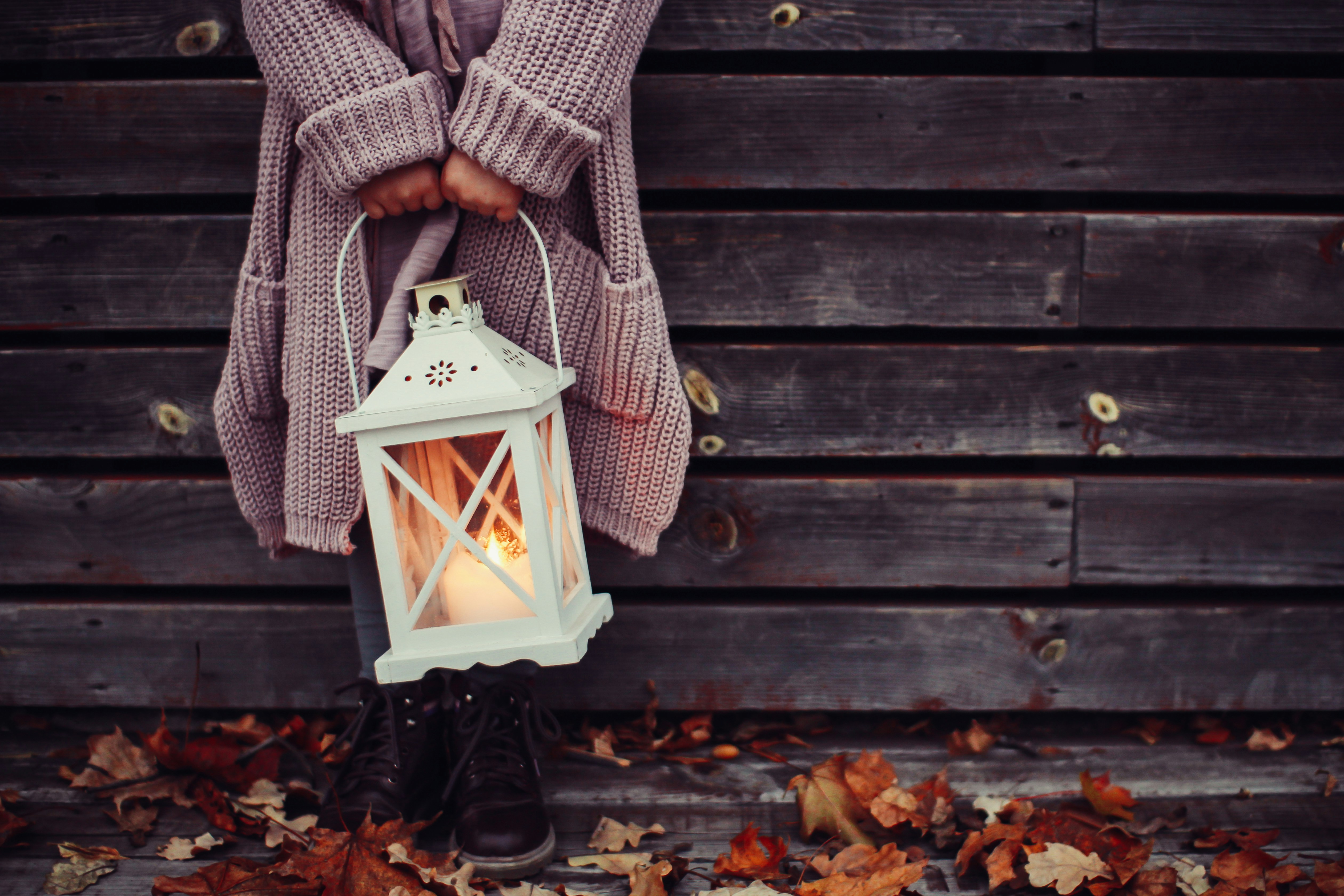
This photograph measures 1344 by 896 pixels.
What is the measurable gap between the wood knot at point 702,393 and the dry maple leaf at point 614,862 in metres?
0.82

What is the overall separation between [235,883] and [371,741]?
0.27m

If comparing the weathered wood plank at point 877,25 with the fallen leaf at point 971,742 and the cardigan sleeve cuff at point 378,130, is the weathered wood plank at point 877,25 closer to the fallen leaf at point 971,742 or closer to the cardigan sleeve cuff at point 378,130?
the cardigan sleeve cuff at point 378,130

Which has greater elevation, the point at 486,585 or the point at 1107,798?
the point at 486,585

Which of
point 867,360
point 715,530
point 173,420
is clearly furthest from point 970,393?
point 173,420

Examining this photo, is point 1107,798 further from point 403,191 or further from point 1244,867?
point 403,191

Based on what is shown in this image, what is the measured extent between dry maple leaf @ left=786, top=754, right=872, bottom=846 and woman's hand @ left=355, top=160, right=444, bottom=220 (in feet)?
3.74

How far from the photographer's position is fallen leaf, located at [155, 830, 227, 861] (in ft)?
4.43

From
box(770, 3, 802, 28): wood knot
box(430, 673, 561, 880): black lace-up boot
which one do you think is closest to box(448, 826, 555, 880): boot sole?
box(430, 673, 561, 880): black lace-up boot

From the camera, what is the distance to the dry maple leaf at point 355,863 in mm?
1163

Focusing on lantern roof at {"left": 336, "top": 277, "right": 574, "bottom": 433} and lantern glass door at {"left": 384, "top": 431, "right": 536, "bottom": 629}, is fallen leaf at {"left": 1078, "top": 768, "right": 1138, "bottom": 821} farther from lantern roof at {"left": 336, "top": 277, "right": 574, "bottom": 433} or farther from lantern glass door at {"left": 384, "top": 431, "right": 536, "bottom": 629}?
lantern roof at {"left": 336, "top": 277, "right": 574, "bottom": 433}

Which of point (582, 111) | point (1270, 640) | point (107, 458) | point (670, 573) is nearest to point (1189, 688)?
point (1270, 640)

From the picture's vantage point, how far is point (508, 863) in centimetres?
127

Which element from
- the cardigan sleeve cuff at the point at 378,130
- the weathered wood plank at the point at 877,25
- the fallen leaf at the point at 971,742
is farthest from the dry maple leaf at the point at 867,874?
the weathered wood plank at the point at 877,25

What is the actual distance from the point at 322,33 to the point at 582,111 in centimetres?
36
